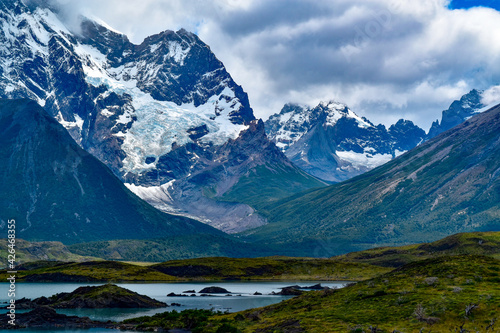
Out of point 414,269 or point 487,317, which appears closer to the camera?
point 487,317

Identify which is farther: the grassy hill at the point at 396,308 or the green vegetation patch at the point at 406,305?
the grassy hill at the point at 396,308

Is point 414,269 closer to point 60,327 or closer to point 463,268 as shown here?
point 463,268

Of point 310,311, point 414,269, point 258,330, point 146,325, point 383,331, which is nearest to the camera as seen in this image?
point 383,331

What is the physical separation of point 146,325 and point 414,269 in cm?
7329

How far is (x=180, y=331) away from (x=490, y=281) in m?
74.0

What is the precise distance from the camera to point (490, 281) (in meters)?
153

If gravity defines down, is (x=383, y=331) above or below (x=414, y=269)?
below

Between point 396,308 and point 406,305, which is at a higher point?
point 406,305

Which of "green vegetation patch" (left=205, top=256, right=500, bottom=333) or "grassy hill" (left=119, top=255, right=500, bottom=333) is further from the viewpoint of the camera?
"grassy hill" (left=119, top=255, right=500, bottom=333)

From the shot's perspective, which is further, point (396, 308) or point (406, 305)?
point (406, 305)

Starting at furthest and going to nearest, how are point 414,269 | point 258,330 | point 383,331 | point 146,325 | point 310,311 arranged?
point 414,269 → point 146,325 → point 310,311 → point 258,330 → point 383,331

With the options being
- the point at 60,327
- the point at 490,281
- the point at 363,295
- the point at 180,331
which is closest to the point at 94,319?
the point at 60,327

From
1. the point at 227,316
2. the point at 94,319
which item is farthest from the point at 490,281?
the point at 94,319

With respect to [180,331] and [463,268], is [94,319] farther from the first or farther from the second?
[463,268]
